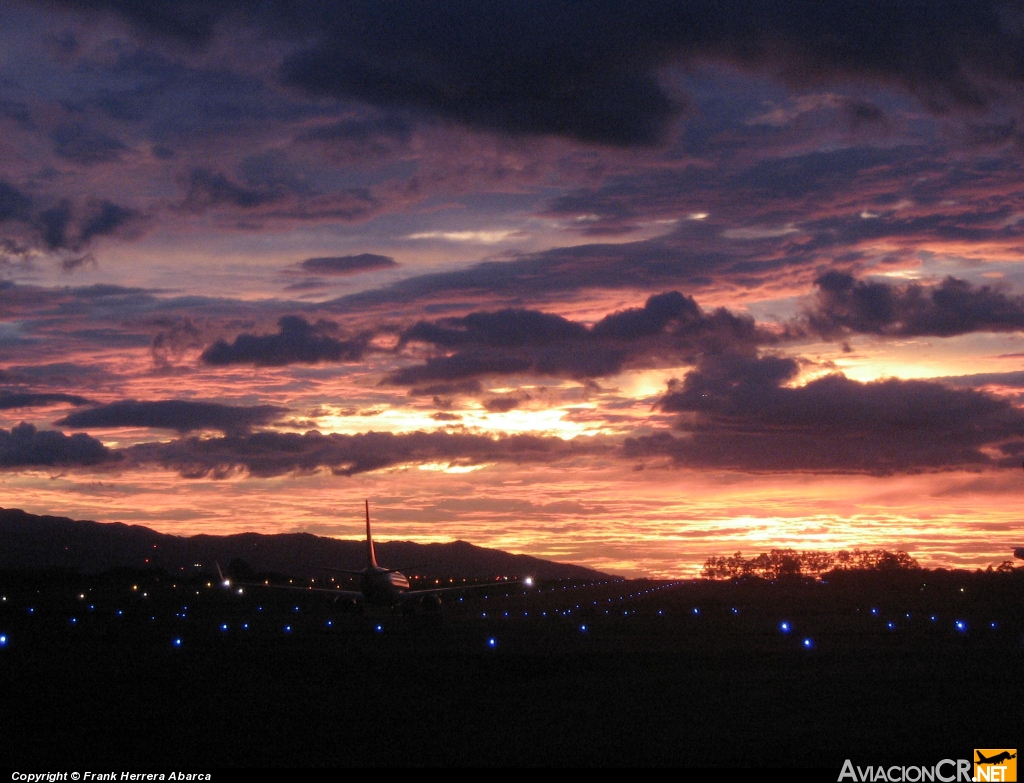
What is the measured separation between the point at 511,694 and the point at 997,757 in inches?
590

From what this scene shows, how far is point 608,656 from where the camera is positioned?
146 feet

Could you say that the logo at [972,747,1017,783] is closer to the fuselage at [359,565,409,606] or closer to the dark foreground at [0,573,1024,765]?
the dark foreground at [0,573,1024,765]

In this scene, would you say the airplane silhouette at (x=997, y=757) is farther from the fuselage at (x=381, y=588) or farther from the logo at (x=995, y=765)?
the fuselage at (x=381, y=588)

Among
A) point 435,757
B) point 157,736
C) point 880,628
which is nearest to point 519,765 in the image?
point 435,757

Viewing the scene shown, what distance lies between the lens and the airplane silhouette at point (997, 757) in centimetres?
1925

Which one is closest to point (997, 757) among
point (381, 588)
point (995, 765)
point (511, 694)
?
point (995, 765)

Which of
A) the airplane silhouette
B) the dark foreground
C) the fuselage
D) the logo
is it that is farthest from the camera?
the fuselage

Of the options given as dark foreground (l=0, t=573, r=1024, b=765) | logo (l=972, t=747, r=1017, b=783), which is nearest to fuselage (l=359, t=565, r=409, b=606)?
dark foreground (l=0, t=573, r=1024, b=765)

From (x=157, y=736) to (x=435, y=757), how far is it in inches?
285

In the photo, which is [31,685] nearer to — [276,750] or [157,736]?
[157,736]

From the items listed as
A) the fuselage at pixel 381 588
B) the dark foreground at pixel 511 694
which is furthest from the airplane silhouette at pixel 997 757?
the fuselage at pixel 381 588

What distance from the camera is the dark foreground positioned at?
21609mm

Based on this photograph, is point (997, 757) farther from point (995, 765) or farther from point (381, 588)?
point (381, 588)

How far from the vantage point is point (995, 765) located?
1895cm
